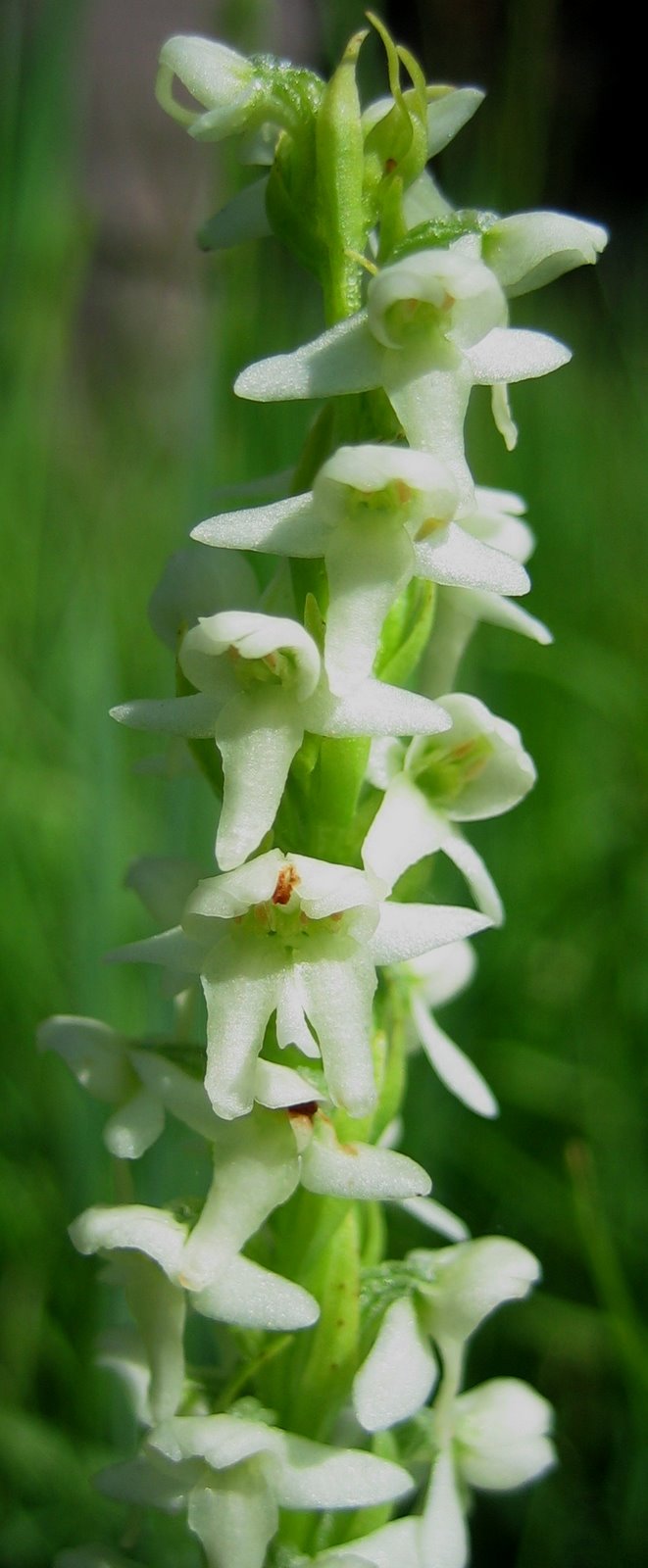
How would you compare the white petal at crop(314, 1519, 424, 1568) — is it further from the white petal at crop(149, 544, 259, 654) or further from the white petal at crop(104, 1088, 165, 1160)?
the white petal at crop(149, 544, 259, 654)

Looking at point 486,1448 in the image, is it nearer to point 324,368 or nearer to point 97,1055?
point 97,1055

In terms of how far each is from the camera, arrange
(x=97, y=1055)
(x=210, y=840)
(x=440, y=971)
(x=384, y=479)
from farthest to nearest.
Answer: (x=210, y=840), (x=440, y=971), (x=97, y=1055), (x=384, y=479)

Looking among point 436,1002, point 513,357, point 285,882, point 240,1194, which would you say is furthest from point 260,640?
point 436,1002

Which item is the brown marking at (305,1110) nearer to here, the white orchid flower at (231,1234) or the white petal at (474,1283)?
the white orchid flower at (231,1234)

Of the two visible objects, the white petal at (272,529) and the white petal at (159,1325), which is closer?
the white petal at (272,529)

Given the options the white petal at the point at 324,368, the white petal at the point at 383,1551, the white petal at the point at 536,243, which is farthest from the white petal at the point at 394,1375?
the white petal at the point at 536,243

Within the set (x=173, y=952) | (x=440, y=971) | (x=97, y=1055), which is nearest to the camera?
(x=173, y=952)

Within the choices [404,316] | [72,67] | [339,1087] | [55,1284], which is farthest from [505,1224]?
[72,67]

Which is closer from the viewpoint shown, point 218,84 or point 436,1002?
point 218,84

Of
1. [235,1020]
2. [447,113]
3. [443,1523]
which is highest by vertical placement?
[447,113]

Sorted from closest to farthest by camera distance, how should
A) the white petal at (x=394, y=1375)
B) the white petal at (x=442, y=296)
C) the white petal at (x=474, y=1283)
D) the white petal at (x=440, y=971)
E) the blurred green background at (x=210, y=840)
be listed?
the white petal at (x=442, y=296)
the white petal at (x=394, y=1375)
the white petal at (x=474, y=1283)
the white petal at (x=440, y=971)
the blurred green background at (x=210, y=840)
